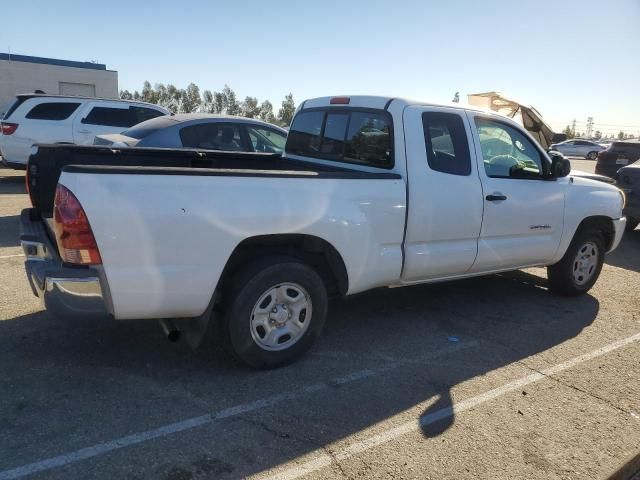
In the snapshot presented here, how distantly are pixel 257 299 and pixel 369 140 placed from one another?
181 cm

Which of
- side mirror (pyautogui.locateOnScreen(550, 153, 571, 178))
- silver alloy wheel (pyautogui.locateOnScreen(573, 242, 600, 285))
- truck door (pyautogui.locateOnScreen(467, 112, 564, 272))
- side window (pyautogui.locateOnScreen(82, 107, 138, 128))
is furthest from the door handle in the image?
side window (pyautogui.locateOnScreen(82, 107, 138, 128))

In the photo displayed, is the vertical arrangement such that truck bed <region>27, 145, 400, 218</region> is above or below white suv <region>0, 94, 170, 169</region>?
below

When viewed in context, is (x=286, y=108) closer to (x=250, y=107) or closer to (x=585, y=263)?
(x=250, y=107)

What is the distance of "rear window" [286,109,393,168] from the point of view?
14.4 feet

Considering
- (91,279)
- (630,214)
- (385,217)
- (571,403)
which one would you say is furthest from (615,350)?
(630,214)

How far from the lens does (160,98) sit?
178ft

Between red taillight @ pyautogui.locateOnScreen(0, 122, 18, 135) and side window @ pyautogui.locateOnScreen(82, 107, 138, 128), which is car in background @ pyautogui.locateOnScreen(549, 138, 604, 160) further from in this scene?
red taillight @ pyautogui.locateOnScreen(0, 122, 18, 135)

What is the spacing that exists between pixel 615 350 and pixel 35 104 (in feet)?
39.6

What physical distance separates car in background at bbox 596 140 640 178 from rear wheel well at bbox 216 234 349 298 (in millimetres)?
9503

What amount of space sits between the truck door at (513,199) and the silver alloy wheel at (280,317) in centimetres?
185

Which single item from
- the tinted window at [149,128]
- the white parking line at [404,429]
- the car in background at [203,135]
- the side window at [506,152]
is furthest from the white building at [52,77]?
the white parking line at [404,429]

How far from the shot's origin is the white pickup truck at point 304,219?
3.04m

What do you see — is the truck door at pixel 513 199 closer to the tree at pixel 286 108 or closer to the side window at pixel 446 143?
the side window at pixel 446 143

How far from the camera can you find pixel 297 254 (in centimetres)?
380
